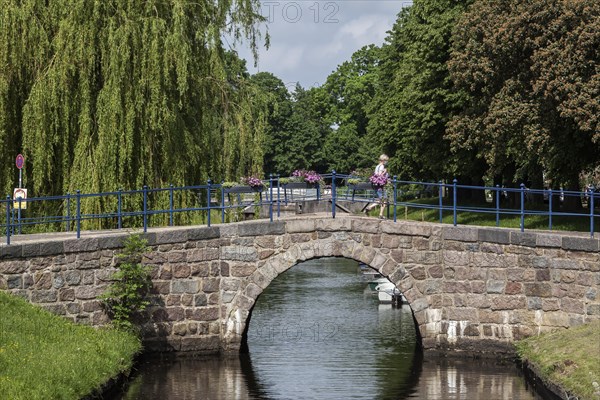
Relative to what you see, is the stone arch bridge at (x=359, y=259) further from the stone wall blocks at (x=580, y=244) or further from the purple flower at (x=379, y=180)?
the purple flower at (x=379, y=180)

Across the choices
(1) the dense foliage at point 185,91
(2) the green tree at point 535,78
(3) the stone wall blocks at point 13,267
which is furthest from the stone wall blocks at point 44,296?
(2) the green tree at point 535,78

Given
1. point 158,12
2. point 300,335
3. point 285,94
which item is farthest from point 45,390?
point 285,94

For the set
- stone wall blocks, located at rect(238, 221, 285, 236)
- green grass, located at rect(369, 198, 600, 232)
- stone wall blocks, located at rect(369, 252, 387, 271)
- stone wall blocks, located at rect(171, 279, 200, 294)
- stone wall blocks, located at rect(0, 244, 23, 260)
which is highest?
green grass, located at rect(369, 198, 600, 232)

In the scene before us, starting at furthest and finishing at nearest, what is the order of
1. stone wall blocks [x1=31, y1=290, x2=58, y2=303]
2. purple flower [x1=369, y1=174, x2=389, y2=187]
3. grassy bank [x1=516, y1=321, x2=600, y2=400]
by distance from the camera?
purple flower [x1=369, y1=174, x2=389, y2=187], stone wall blocks [x1=31, y1=290, x2=58, y2=303], grassy bank [x1=516, y1=321, x2=600, y2=400]

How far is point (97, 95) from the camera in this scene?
28000mm

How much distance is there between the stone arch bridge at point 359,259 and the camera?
23.7m

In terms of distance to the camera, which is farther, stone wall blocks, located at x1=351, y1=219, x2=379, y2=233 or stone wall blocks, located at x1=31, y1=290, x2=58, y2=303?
stone wall blocks, located at x1=351, y1=219, x2=379, y2=233

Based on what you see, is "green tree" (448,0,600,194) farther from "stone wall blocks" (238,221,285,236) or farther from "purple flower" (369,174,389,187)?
"stone wall blocks" (238,221,285,236)

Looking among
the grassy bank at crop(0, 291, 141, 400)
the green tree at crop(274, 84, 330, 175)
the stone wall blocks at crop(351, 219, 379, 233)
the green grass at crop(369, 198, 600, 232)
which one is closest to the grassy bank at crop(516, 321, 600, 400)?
the green grass at crop(369, 198, 600, 232)

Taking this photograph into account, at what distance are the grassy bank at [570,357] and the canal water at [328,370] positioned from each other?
1.80ft

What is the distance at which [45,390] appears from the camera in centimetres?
1780

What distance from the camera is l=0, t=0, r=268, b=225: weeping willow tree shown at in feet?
89.6

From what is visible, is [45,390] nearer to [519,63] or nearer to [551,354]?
[551,354]

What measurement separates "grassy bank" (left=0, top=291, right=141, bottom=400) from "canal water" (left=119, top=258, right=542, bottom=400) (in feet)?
2.48
